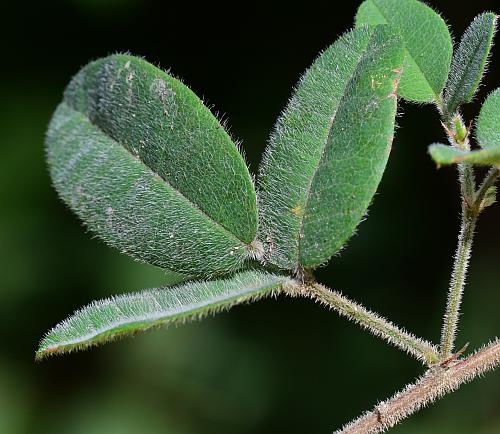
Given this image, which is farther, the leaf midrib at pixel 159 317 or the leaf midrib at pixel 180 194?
the leaf midrib at pixel 180 194

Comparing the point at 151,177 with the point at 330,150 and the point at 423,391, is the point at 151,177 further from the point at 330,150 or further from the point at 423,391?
the point at 423,391

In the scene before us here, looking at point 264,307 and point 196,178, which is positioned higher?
point 196,178

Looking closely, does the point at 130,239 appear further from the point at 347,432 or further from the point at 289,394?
the point at 289,394

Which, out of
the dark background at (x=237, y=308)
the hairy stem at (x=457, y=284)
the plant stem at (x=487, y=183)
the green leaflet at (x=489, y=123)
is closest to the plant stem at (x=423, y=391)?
the hairy stem at (x=457, y=284)

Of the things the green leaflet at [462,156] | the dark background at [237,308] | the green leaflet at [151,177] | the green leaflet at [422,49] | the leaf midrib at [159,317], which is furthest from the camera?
the dark background at [237,308]

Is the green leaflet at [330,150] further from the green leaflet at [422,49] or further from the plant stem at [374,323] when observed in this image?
the green leaflet at [422,49]

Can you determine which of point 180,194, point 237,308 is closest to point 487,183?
point 180,194

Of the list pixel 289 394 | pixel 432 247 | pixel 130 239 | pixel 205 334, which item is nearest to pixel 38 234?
pixel 205 334
